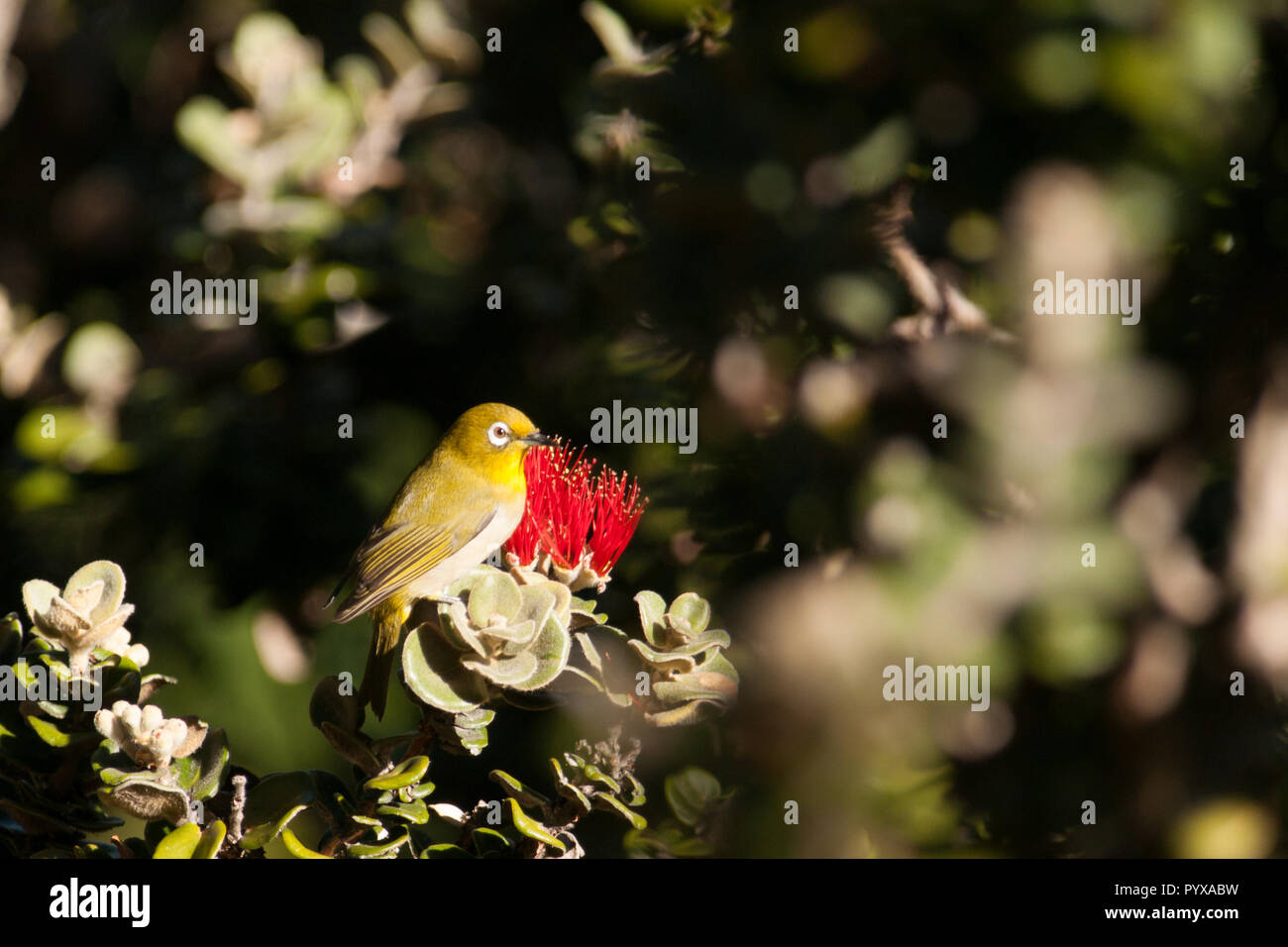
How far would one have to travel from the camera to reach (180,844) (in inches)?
22.4

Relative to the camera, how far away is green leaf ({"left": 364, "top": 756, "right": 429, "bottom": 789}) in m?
0.59

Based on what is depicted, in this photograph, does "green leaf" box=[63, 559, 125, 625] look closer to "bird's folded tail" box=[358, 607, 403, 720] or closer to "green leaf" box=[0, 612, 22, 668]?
"green leaf" box=[0, 612, 22, 668]

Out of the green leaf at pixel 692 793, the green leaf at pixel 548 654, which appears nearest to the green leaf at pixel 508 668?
the green leaf at pixel 548 654

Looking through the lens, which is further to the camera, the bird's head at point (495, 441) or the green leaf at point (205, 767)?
the bird's head at point (495, 441)

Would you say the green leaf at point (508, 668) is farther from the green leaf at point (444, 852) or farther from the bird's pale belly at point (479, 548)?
the bird's pale belly at point (479, 548)

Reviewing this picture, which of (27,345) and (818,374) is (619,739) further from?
(27,345)

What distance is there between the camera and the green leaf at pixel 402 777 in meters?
0.59

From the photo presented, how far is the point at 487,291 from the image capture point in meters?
1.32

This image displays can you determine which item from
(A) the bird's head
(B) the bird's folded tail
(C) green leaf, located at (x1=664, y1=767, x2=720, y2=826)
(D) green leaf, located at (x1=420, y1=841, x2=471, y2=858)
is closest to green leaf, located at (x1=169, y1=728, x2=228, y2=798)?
(D) green leaf, located at (x1=420, y1=841, x2=471, y2=858)

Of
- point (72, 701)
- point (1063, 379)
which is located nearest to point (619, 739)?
point (72, 701)

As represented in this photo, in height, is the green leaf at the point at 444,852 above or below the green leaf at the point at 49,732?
below

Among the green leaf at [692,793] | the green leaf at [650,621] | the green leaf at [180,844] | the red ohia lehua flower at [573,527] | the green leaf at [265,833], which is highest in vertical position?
the red ohia lehua flower at [573,527]

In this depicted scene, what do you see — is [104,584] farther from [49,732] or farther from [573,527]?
[573,527]

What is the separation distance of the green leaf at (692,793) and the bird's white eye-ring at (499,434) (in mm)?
387
